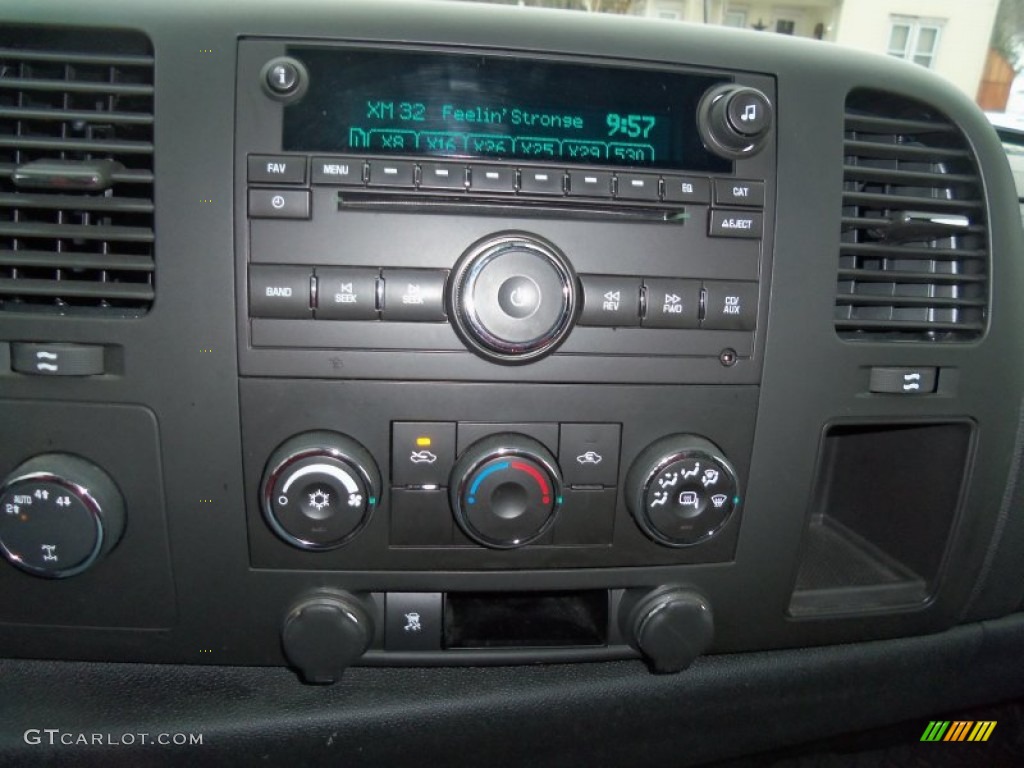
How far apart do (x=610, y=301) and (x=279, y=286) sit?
0.35 metres

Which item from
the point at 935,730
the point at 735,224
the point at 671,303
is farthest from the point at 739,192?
the point at 935,730

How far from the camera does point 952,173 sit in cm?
89

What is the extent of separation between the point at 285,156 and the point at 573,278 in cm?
32

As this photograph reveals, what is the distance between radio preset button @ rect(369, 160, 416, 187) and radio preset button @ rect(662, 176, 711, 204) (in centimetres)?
28

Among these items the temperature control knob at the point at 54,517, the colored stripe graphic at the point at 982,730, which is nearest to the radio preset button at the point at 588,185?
the temperature control knob at the point at 54,517

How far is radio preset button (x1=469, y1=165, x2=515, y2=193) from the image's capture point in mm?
727

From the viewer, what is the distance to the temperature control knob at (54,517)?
2.42ft

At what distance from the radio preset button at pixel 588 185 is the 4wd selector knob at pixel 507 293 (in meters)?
0.07

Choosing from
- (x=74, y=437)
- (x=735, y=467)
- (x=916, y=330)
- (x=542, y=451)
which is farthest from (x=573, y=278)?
(x=74, y=437)

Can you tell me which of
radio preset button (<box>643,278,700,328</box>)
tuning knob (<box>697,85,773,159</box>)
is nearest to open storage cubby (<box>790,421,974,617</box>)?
radio preset button (<box>643,278,700,328</box>)

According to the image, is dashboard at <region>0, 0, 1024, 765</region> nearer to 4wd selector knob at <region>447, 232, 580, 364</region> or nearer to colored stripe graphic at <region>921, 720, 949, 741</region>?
4wd selector knob at <region>447, 232, 580, 364</region>

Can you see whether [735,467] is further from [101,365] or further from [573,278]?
[101,365]

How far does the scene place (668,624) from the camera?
0.84 m

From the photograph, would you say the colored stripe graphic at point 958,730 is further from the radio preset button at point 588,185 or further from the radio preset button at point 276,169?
the radio preset button at point 276,169
